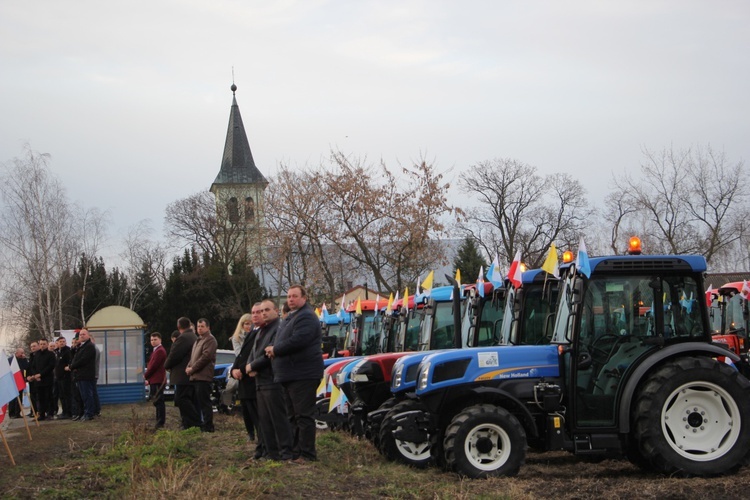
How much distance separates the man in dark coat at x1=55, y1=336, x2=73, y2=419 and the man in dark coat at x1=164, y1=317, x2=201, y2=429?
679 centimetres

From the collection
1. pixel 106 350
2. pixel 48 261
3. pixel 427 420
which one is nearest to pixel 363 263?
pixel 106 350

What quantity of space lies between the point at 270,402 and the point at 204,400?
4276 mm

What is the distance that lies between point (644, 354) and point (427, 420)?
227cm

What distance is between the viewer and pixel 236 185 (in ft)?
230

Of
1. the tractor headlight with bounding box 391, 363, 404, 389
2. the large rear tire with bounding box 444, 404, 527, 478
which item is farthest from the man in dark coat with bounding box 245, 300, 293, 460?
the large rear tire with bounding box 444, 404, 527, 478

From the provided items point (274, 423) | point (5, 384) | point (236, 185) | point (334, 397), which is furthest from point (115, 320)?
point (236, 185)

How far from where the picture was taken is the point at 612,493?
28.0ft

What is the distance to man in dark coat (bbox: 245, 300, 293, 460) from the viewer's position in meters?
10.2

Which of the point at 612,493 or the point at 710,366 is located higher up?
the point at 710,366

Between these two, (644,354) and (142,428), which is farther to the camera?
(142,428)

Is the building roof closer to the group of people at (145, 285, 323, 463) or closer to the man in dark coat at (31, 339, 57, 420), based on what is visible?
the man in dark coat at (31, 339, 57, 420)

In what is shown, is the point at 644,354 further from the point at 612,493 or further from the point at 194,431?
the point at 194,431

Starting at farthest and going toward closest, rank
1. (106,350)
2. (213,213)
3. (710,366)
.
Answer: (213,213), (106,350), (710,366)

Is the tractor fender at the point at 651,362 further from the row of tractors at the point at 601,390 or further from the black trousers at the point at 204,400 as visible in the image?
the black trousers at the point at 204,400
